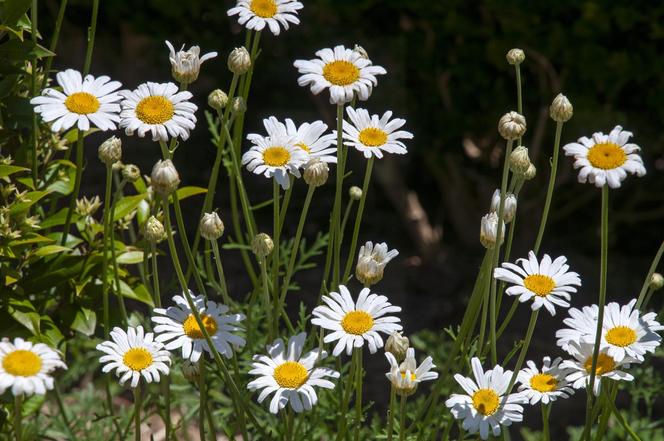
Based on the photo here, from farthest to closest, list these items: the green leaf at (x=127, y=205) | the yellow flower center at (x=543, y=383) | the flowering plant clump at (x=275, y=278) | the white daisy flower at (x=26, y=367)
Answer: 1. the green leaf at (x=127, y=205)
2. the yellow flower center at (x=543, y=383)
3. the flowering plant clump at (x=275, y=278)
4. the white daisy flower at (x=26, y=367)

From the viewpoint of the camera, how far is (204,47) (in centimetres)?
379

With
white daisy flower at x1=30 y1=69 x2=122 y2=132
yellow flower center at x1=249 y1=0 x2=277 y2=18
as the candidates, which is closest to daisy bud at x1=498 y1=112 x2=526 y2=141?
yellow flower center at x1=249 y1=0 x2=277 y2=18

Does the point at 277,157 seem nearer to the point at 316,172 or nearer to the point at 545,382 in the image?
the point at 316,172

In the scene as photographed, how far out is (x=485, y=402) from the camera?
151 centimetres

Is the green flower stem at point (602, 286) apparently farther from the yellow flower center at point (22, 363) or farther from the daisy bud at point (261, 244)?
the yellow flower center at point (22, 363)

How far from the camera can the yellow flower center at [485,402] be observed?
4.93 feet

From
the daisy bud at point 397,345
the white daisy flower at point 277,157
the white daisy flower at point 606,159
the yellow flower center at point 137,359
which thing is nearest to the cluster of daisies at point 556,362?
the daisy bud at point 397,345

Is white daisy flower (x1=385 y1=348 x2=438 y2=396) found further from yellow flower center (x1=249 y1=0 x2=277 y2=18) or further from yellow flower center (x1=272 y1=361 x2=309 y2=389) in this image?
yellow flower center (x1=249 y1=0 x2=277 y2=18)

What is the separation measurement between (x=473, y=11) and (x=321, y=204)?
1324 millimetres

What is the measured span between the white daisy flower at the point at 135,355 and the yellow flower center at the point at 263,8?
57 centimetres

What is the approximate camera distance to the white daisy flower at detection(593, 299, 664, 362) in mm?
1514

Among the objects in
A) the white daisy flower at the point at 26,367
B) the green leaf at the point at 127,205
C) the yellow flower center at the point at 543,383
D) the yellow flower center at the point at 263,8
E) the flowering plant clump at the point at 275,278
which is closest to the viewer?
the white daisy flower at the point at 26,367

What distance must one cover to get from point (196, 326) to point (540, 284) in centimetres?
55

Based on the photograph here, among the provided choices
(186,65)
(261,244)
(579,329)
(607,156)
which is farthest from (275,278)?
(607,156)
